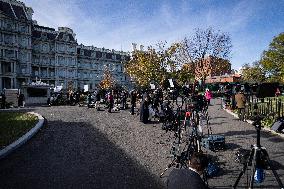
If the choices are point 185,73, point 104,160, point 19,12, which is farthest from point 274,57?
point 104,160

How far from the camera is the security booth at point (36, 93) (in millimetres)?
40750

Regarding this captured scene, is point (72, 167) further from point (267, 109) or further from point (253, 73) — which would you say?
point (253, 73)

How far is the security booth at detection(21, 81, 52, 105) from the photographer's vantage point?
1604 inches

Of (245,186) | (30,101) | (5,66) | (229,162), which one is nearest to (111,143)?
(229,162)

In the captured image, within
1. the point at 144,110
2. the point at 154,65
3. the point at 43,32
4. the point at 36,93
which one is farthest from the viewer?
the point at 43,32

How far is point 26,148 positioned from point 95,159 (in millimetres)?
3027

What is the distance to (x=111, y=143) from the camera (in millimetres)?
10500

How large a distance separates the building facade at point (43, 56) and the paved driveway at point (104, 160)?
50.5 meters

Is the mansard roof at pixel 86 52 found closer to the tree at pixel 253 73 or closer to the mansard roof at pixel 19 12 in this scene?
the mansard roof at pixel 19 12

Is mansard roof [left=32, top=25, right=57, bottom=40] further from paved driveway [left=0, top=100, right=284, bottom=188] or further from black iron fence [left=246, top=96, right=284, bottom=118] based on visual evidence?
black iron fence [left=246, top=96, right=284, bottom=118]

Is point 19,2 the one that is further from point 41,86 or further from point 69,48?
point 41,86

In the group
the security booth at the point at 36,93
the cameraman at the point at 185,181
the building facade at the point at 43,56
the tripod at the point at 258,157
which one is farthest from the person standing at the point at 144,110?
the building facade at the point at 43,56

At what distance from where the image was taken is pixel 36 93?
4153cm

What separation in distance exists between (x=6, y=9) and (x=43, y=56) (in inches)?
626
